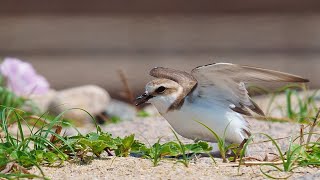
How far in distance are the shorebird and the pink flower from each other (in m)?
2.22

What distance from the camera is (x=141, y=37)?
1102cm

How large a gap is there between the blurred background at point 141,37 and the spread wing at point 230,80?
589 centimetres

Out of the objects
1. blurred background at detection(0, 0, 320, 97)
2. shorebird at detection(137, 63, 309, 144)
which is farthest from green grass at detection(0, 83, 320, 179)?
blurred background at detection(0, 0, 320, 97)

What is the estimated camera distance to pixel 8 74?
278 inches

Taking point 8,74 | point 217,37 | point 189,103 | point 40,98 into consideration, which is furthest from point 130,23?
point 189,103

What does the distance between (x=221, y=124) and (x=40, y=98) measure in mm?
3956

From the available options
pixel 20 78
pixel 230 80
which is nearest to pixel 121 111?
pixel 20 78

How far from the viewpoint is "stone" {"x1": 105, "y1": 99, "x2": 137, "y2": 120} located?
7.87m

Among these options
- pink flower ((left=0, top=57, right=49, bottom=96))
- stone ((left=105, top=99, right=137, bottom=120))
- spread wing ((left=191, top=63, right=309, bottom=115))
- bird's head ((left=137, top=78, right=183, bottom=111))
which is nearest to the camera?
spread wing ((left=191, top=63, right=309, bottom=115))

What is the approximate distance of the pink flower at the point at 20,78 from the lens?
277 inches

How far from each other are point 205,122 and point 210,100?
0.55ft

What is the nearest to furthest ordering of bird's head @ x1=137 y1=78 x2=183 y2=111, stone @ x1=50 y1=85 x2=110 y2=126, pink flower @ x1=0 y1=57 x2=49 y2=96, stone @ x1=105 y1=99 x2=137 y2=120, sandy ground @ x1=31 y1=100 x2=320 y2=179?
1. sandy ground @ x1=31 y1=100 x2=320 y2=179
2. bird's head @ x1=137 y1=78 x2=183 y2=111
3. pink flower @ x1=0 y1=57 x2=49 y2=96
4. stone @ x1=105 y1=99 x2=137 y2=120
5. stone @ x1=50 y1=85 x2=110 y2=126

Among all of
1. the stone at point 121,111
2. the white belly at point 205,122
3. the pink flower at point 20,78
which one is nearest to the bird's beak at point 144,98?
the white belly at point 205,122

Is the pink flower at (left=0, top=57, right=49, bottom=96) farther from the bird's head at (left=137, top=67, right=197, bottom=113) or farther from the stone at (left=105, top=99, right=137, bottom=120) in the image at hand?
the bird's head at (left=137, top=67, right=197, bottom=113)
